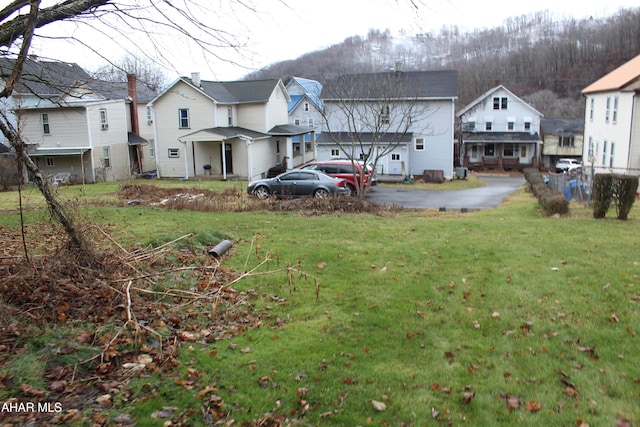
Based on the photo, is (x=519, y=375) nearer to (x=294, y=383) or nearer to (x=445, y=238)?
(x=294, y=383)

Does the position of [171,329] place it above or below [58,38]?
below

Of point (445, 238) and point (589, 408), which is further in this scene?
point (445, 238)

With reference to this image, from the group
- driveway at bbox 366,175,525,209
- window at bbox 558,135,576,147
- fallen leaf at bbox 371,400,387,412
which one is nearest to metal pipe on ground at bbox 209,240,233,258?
fallen leaf at bbox 371,400,387,412

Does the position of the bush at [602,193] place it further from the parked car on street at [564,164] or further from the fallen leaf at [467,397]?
the parked car on street at [564,164]

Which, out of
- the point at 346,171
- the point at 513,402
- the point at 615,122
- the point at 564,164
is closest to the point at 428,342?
the point at 513,402

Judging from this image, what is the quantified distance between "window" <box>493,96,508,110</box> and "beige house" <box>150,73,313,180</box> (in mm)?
24727

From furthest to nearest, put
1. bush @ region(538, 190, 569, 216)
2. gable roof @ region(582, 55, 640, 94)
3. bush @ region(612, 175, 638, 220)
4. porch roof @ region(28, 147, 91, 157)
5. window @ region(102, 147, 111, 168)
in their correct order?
window @ region(102, 147, 111, 168), porch roof @ region(28, 147, 91, 157), gable roof @ region(582, 55, 640, 94), bush @ region(538, 190, 569, 216), bush @ region(612, 175, 638, 220)

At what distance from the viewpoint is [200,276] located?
8031 mm

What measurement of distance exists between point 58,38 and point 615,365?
7412 mm

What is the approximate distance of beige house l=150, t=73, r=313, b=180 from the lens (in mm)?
35781

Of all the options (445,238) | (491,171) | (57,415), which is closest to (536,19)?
(491,171)

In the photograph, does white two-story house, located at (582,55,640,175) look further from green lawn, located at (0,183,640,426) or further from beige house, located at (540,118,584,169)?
beige house, located at (540,118,584,169)

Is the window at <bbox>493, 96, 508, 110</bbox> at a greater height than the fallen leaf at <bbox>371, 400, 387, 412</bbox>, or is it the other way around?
the window at <bbox>493, 96, 508, 110</bbox>

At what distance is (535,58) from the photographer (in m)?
116
